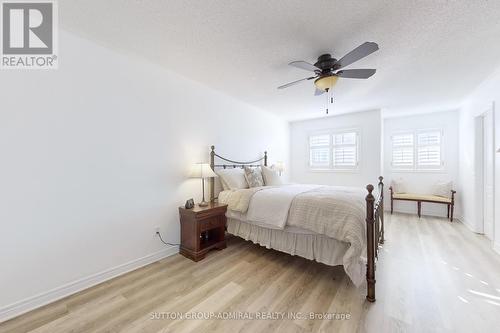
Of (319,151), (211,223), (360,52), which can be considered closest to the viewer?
(360,52)

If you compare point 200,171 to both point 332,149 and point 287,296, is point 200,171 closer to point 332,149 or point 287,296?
point 287,296

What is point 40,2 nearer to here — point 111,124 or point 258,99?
point 111,124

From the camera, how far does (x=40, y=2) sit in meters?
1.64

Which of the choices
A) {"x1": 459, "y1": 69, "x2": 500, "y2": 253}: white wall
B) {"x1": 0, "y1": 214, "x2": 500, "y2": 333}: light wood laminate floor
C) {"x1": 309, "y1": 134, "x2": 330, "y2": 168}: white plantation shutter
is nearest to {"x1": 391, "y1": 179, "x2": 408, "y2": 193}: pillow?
{"x1": 459, "y1": 69, "x2": 500, "y2": 253}: white wall

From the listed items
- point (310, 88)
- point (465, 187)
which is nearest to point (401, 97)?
point (310, 88)

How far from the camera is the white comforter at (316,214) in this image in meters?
1.88

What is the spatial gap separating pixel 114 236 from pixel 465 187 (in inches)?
248

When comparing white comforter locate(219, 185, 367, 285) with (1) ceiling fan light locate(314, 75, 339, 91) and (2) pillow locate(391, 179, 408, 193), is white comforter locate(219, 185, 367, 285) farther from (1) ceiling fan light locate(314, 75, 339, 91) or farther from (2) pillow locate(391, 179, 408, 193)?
(2) pillow locate(391, 179, 408, 193)

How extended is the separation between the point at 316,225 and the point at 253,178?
152 cm

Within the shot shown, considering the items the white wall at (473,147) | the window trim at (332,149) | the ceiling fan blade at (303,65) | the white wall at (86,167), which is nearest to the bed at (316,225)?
the white wall at (86,167)

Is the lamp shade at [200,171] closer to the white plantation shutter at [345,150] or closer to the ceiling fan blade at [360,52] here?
the ceiling fan blade at [360,52]

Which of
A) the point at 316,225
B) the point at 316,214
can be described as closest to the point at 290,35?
the point at 316,214

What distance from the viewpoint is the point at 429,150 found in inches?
193

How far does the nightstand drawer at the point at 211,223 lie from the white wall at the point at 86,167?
0.45m
